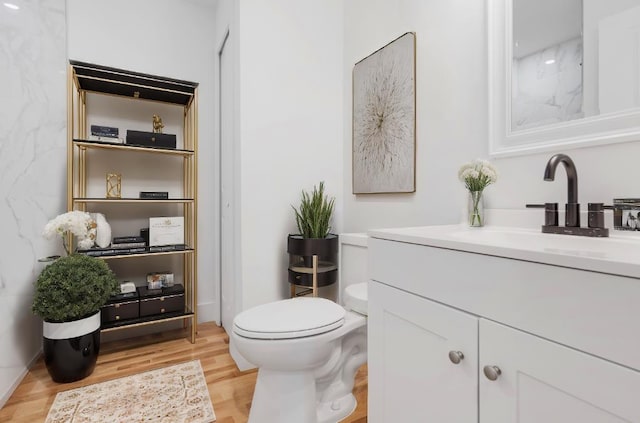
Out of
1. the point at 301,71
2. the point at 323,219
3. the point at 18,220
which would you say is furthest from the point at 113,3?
the point at 323,219

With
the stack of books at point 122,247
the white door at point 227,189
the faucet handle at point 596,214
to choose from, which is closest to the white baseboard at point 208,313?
the white door at point 227,189

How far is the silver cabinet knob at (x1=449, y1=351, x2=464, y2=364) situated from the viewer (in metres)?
0.69

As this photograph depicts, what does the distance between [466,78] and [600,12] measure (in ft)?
1.40

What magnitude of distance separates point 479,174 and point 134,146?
77.1 inches

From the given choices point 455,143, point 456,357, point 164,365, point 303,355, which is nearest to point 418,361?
point 456,357

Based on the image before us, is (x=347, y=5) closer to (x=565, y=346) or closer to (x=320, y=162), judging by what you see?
(x=320, y=162)

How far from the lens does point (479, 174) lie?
1116mm

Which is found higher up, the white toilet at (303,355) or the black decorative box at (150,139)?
the black decorative box at (150,139)

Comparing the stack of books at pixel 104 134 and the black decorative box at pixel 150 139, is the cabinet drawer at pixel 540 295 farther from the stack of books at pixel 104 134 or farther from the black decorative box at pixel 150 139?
the stack of books at pixel 104 134

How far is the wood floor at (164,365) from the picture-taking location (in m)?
1.39

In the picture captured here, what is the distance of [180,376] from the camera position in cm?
168

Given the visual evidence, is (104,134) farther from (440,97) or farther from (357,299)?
(440,97)

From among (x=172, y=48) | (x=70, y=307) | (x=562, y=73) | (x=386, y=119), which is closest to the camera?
(x=562, y=73)

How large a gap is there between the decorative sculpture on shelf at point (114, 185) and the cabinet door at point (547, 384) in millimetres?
2264
